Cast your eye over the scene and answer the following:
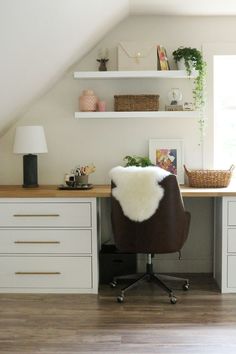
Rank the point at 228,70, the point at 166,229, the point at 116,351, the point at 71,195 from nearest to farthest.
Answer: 1. the point at 116,351
2. the point at 166,229
3. the point at 71,195
4. the point at 228,70

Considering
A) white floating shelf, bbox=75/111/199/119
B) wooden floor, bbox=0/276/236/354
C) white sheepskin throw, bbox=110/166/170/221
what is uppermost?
white floating shelf, bbox=75/111/199/119

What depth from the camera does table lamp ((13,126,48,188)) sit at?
3715 millimetres

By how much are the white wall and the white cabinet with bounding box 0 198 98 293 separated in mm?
631

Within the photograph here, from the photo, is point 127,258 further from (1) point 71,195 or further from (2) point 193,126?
(2) point 193,126

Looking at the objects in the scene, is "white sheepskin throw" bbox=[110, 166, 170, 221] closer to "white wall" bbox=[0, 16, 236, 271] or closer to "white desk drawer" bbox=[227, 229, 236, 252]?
"white desk drawer" bbox=[227, 229, 236, 252]

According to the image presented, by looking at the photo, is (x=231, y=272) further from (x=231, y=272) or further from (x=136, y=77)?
(x=136, y=77)

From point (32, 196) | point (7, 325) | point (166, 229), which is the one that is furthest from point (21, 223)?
point (166, 229)

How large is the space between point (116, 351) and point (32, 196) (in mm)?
1377

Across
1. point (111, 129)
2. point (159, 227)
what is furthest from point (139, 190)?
point (111, 129)

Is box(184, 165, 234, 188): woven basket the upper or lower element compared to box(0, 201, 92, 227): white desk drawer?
upper

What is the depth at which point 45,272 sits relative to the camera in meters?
3.53

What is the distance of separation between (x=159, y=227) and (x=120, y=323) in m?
0.70

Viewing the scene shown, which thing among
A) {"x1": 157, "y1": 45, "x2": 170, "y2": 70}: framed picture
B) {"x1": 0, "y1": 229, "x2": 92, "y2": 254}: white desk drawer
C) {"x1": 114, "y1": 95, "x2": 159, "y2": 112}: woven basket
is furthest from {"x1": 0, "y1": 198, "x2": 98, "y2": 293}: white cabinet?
{"x1": 157, "y1": 45, "x2": 170, "y2": 70}: framed picture

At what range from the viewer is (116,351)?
102 inches
